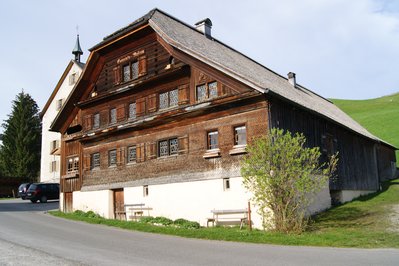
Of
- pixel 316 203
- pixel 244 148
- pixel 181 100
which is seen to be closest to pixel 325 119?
pixel 316 203

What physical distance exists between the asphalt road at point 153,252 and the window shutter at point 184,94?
7763mm

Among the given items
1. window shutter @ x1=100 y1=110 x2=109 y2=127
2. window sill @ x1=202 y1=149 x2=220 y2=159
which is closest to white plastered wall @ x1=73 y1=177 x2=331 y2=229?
window sill @ x1=202 y1=149 x2=220 y2=159

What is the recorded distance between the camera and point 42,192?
35.0 m

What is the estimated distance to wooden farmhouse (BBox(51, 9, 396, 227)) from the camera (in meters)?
18.6

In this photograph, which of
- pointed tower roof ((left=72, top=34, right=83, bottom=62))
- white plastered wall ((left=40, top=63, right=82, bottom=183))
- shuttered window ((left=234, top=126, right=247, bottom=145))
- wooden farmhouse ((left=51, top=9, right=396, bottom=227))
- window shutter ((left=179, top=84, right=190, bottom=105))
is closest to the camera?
shuttered window ((left=234, top=126, right=247, bottom=145))

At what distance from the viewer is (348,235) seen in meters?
13.9

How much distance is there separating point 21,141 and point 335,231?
49.6 meters

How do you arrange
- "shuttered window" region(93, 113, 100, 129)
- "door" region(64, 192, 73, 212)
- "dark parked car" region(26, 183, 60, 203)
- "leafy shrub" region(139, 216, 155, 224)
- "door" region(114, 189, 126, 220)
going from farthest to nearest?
1. "dark parked car" region(26, 183, 60, 203)
2. "door" region(64, 192, 73, 212)
3. "shuttered window" region(93, 113, 100, 129)
4. "door" region(114, 189, 126, 220)
5. "leafy shrub" region(139, 216, 155, 224)

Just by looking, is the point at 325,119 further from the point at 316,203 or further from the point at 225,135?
the point at 225,135

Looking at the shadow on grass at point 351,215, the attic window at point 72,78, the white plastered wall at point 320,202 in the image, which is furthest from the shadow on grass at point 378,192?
the attic window at point 72,78

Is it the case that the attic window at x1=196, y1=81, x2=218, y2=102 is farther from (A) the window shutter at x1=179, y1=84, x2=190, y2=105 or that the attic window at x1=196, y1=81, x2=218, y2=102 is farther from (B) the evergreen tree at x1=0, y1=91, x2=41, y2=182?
(B) the evergreen tree at x1=0, y1=91, x2=41, y2=182

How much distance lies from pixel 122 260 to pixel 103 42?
17.4 m

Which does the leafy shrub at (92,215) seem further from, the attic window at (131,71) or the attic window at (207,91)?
the attic window at (207,91)

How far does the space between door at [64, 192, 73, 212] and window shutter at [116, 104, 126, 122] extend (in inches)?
272
